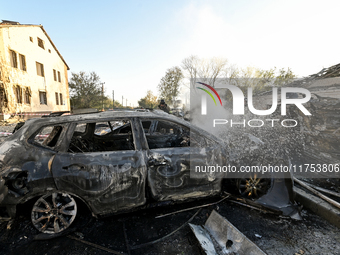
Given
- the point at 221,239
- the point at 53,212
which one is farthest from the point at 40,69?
the point at 221,239

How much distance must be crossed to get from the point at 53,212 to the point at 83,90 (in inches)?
1247

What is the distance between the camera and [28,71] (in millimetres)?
16703

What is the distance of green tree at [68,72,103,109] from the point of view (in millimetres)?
28953

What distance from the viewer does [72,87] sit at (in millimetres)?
29047

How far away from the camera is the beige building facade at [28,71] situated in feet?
46.7

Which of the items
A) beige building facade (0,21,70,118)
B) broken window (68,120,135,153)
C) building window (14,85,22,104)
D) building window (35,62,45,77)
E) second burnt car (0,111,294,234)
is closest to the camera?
second burnt car (0,111,294,234)

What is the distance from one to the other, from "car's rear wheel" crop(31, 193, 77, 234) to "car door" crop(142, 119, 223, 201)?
1.12 m

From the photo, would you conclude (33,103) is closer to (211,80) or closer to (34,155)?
(34,155)

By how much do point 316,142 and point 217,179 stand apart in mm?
5204

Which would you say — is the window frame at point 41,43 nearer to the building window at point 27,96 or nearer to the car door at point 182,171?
the building window at point 27,96

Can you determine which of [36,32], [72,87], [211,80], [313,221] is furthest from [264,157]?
[211,80]

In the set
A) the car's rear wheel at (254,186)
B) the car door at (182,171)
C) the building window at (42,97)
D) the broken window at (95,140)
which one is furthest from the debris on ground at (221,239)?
the building window at (42,97)

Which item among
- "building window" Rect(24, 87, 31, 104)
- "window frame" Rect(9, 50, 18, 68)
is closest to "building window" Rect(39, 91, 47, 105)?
"building window" Rect(24, 87, 31, 104)

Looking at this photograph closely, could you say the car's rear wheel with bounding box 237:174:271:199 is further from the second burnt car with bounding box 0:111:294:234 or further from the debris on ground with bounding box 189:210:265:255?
the debris on ground with bounding box 189:210:265:255
